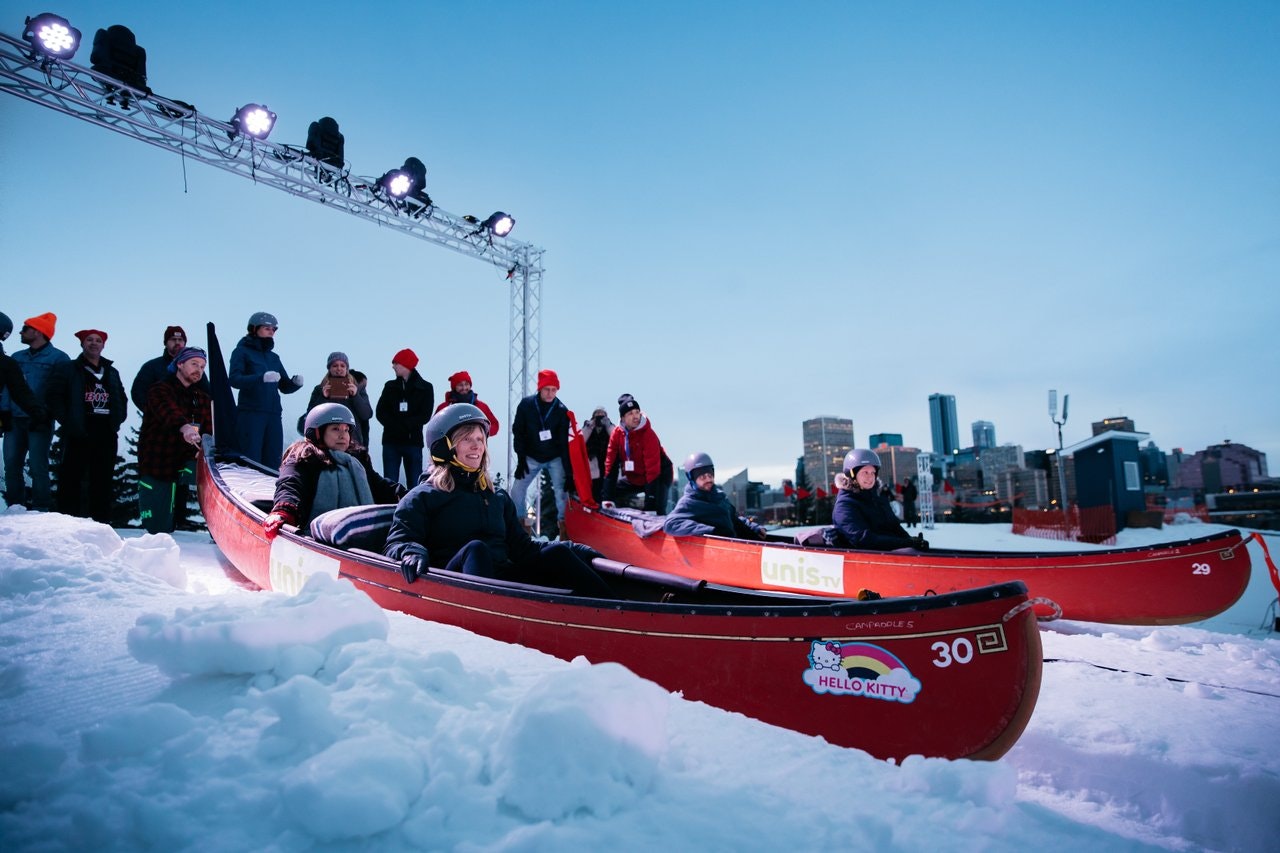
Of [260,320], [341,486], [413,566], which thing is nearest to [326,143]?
[260,320]

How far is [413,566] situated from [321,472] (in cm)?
204

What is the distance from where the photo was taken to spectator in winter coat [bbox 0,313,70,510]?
5711mm

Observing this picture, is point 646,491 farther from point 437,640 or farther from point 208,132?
point 208,132

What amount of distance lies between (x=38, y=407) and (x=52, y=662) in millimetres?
5000

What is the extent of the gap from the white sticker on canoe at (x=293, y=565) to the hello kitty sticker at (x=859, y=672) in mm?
2577

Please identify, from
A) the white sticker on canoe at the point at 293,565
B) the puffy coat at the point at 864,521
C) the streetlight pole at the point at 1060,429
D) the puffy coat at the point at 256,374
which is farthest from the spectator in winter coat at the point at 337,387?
the streetlight pole at the point at 1060,429

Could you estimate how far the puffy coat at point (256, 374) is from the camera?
6570mm

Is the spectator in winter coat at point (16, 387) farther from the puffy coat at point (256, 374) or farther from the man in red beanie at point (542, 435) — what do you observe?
the man in red beanie at point (542, 435)

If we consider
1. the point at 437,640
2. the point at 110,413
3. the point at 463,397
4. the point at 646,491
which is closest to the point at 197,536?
the point at 110,413

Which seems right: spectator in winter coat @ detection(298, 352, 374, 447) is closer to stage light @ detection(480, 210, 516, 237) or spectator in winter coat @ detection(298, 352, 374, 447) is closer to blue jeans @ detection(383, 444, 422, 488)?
blue jeans @ detection(383, 444, 422, 488)

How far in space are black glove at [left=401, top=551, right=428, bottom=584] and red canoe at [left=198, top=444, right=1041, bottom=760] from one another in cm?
47

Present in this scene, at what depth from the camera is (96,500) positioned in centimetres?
589

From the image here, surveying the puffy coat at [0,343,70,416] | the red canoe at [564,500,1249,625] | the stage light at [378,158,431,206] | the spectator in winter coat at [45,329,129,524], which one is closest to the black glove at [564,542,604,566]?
the red canoe at [564,500,1249,625]

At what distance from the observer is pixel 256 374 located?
666 centimetres
